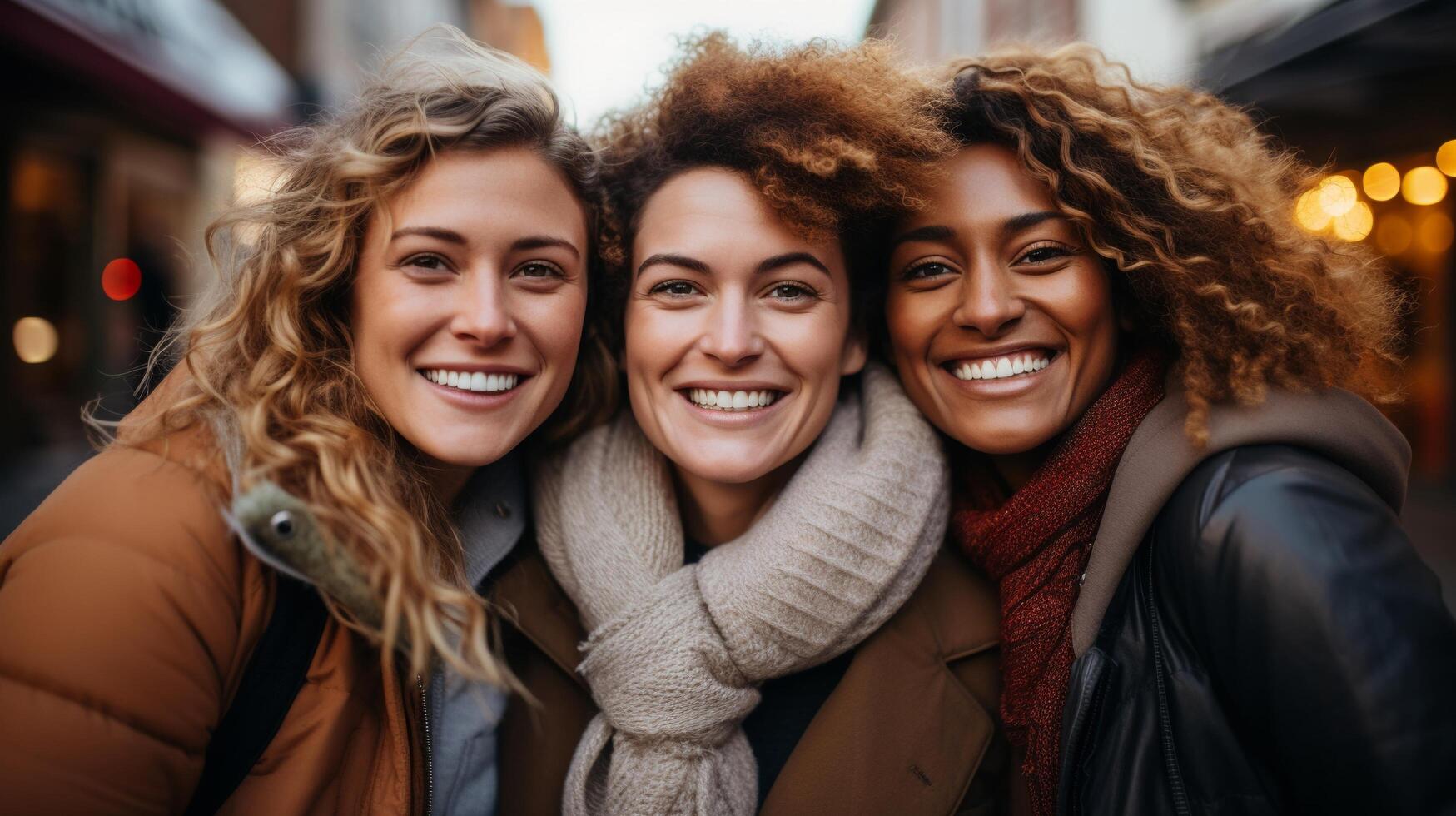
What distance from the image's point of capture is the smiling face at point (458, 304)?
1.89 m

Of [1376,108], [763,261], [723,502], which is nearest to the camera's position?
[763,261]

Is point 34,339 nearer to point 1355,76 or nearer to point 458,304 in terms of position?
point 458,304

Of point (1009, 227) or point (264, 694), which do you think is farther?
point (1009, 227)

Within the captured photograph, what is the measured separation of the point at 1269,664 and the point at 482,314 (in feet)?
5.72

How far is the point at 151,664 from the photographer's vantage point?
143 cm

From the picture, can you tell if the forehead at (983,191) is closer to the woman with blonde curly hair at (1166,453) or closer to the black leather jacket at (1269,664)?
the woman with blonde curly hair at (1166,453)

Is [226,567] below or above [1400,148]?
below

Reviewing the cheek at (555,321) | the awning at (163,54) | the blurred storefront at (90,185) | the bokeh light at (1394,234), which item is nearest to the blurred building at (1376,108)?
the bokeh light at (1394,234)

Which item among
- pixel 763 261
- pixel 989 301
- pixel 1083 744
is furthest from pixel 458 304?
pixel 1083 744

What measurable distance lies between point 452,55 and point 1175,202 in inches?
71.9

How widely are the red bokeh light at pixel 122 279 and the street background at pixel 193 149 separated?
21 millimetres

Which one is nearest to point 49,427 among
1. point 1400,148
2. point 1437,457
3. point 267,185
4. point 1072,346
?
point 267,185

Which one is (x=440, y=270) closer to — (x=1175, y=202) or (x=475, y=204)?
(x=475, y=204)

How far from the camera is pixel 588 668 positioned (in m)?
2.08
